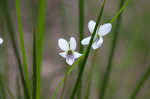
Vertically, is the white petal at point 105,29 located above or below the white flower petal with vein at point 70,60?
above

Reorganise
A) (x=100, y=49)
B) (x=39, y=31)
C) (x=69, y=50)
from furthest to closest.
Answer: (x=100, y=49) → (x=69, y=50) → (x=39, y=31)

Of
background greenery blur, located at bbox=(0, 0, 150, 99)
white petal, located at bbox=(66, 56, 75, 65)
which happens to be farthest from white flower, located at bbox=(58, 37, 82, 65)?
background greenery blur, located at bbox=(0, 0, 150, 99)

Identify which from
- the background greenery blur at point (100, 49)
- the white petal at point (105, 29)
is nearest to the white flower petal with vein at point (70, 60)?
the white petal at point (105, 29)

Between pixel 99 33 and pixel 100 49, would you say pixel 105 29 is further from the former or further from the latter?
pixel 100 49

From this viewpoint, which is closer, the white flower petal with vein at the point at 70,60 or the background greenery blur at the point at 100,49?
the white flower petal with vein at the point at 70,60

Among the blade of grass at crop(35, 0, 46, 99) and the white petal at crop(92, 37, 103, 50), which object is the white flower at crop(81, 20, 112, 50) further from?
the blade of grass at crop(35, 0, 46, 99)

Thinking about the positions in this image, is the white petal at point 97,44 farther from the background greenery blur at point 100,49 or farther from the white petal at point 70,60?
the background greenery blur at point 100,49

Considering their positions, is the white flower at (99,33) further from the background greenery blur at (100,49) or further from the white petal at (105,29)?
the background greenery blur at (100,49)

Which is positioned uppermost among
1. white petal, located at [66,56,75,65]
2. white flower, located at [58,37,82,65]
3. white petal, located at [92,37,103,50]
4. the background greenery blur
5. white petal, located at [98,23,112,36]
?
white petal, located at [98,23,112,36]

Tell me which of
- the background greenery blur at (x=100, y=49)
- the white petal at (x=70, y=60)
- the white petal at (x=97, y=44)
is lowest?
the background greenery blur at (x=100, y=49)

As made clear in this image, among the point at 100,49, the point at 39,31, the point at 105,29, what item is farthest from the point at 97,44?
the point at 100,49

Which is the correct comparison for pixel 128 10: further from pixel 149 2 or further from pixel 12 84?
pixel 12 84
